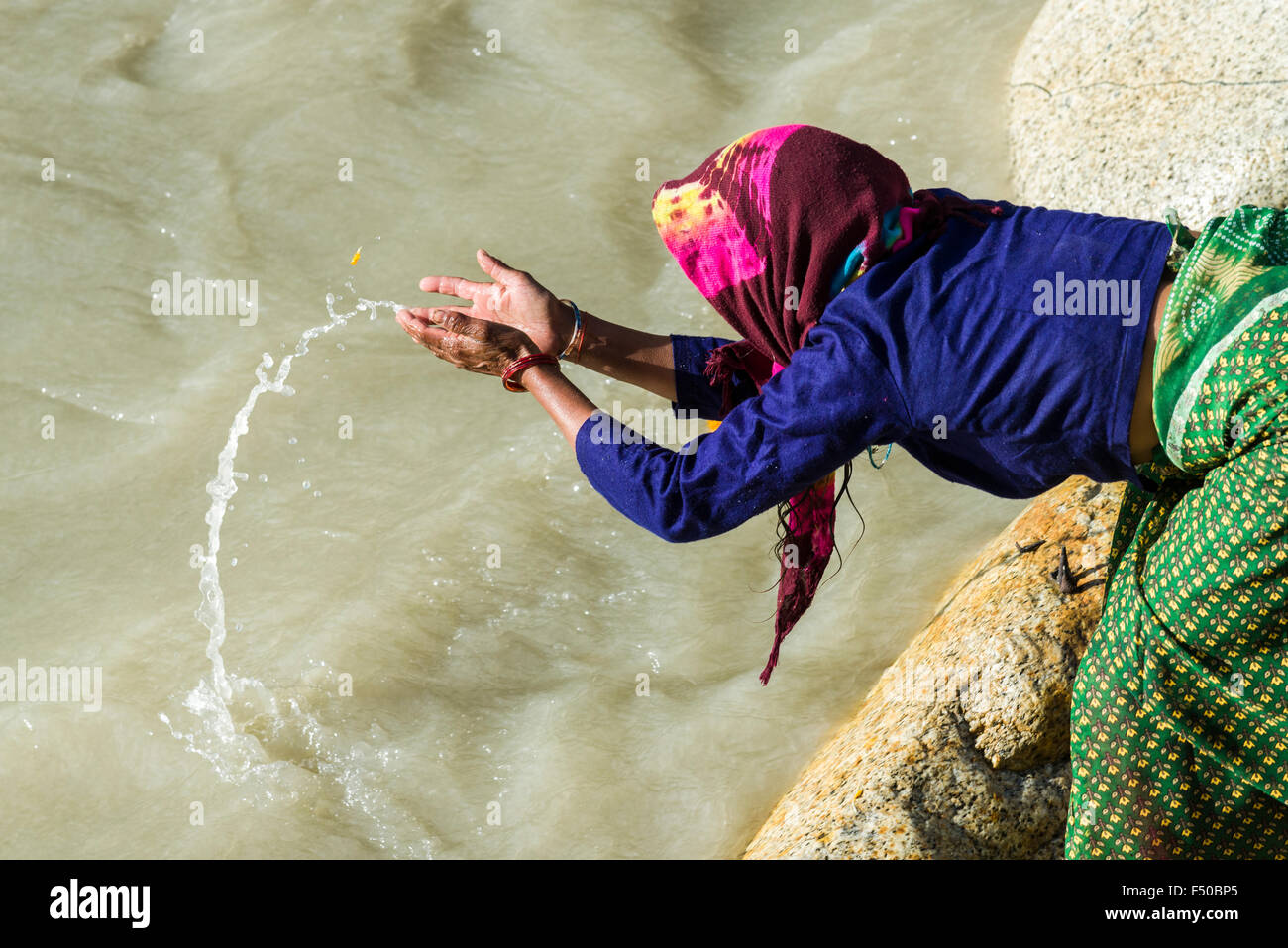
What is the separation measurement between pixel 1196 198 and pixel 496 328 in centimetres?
322

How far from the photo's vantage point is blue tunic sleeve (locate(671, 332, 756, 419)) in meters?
2.94

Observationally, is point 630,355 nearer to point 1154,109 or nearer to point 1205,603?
point 1205,603

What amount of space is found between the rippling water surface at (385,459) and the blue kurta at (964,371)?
1.69 metres

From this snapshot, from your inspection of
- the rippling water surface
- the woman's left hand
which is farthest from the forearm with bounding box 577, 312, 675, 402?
the rippling water surface

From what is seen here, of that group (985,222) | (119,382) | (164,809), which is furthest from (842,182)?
(119,382)

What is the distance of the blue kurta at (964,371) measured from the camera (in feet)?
7.02

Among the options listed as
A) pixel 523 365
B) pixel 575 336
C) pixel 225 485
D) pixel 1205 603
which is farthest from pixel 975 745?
pixel 225 485

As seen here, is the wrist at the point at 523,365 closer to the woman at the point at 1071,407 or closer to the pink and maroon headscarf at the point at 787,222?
the woman at the point at 1071,407

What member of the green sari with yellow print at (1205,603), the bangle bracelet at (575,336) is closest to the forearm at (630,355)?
the bangle bracelet at (575,336)

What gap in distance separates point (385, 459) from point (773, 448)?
9.05ft

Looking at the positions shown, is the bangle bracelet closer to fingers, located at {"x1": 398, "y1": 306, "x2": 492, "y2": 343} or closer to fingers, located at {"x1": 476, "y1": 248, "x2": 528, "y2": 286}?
fingers, located at {"x1": 476, "y1": 248, "x2": 528, "y2": 286}

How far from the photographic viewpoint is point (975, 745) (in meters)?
3.22

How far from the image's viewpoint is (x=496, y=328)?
101 inches
